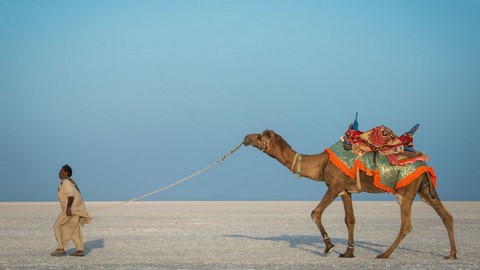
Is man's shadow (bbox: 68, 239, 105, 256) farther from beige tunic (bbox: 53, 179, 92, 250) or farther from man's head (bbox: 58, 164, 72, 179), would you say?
man's head (bbox: 58, 164, 72, 179)

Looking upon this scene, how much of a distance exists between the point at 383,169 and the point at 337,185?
35.9 inches

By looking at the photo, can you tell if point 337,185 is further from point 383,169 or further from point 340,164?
point 383,169

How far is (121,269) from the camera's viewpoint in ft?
44.0

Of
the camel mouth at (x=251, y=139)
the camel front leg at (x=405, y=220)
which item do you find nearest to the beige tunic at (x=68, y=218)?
the camel mouth at (x=251, y=139)

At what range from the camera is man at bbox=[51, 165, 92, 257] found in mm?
15453

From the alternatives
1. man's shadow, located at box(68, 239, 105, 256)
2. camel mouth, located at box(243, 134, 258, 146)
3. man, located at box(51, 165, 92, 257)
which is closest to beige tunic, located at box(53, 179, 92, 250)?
man, located at box(51, 165, 92, 257)

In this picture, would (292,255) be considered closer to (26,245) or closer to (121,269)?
(121,269)

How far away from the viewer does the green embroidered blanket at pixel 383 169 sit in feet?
49.5

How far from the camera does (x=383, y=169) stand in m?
15.2

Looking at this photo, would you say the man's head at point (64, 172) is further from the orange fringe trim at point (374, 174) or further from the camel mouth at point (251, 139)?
the orange fringe trim at point (374, 174)

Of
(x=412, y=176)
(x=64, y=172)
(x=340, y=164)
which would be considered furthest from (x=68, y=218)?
(x=412, y=176)

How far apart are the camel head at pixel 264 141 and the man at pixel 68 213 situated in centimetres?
339

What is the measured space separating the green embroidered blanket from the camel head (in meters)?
1.23

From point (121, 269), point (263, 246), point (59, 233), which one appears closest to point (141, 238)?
point (263, 246)
